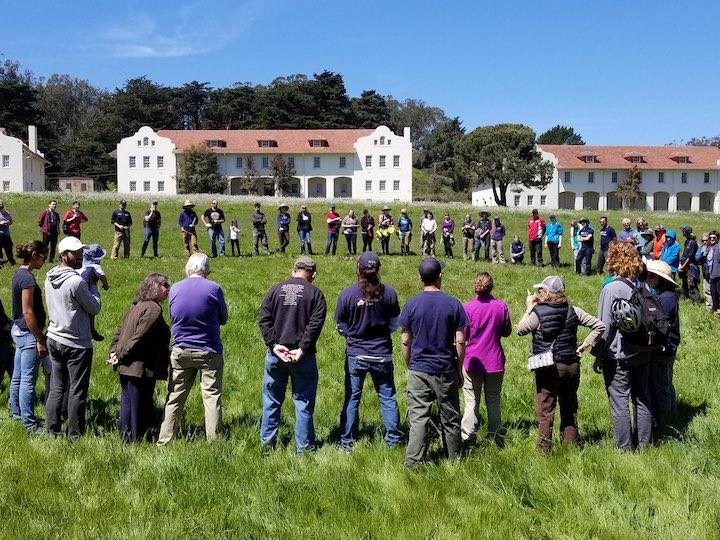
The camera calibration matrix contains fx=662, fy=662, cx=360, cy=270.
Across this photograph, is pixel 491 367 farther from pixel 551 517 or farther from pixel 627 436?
pixel 551 517

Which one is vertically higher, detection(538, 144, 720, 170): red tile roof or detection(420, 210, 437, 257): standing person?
detection(538, 144, 720, 170): red tile roof

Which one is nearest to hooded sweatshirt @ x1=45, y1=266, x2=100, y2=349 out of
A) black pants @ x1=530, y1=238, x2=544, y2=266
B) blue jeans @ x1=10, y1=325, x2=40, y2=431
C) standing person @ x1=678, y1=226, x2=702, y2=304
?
blue jeans @ x1=10, y1=325, x2=40, y2=431

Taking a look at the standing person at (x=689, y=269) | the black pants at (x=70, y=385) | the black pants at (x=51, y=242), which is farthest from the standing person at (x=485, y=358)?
the black pants at (x=51, y=242)

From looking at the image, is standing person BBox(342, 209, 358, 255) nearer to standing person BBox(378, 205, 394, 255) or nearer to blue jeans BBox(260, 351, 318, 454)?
standing person BBox(378, 205, 394, 255)

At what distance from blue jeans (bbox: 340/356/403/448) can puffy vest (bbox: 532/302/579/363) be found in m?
1.49

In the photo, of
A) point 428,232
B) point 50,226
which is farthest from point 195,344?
point 428,232

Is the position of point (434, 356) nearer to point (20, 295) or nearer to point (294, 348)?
point (294, 348)

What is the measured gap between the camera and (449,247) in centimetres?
2273

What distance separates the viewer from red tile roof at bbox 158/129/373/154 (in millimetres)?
74312

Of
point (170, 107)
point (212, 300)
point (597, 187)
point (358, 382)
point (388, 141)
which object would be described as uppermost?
point (170, 107)

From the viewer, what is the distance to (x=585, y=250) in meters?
18.8

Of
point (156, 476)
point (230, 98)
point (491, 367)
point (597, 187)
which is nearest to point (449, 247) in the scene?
point (491, 367)

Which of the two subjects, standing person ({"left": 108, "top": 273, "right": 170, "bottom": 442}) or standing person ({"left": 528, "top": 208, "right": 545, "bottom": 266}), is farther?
standing person ({"left": 528, "top": 208, "right": 545, "bottom": 266})

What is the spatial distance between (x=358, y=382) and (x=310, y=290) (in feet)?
3.53
